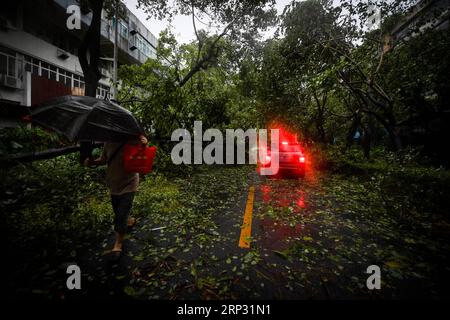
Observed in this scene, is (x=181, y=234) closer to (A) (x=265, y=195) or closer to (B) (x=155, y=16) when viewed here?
(A) (x=265, y=195)

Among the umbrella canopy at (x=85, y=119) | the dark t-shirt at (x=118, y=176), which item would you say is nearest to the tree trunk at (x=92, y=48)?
the umbrella canopy at (x=85, y=119)

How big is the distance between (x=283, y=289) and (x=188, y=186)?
242 inches

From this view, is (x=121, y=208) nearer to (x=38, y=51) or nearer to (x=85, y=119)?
(x=85, y=119)

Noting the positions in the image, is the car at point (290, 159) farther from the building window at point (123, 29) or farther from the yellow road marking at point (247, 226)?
the building window at point (123, 29)

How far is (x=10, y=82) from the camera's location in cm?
1412

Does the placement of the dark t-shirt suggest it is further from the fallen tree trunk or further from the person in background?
the fallen tree trunk

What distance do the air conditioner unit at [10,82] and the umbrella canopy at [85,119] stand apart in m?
15.9

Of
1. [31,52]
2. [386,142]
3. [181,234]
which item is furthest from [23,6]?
[386,142]

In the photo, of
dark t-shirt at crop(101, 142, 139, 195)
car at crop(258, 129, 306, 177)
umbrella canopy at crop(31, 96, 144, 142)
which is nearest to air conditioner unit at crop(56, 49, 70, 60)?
car at crop(258, 129, 306, 177)

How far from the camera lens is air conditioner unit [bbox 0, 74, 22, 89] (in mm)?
13727

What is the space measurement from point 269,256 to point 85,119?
11.5 ft

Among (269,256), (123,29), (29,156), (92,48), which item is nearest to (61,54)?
(123,29)

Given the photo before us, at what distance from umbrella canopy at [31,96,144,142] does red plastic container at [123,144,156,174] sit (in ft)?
0.59
